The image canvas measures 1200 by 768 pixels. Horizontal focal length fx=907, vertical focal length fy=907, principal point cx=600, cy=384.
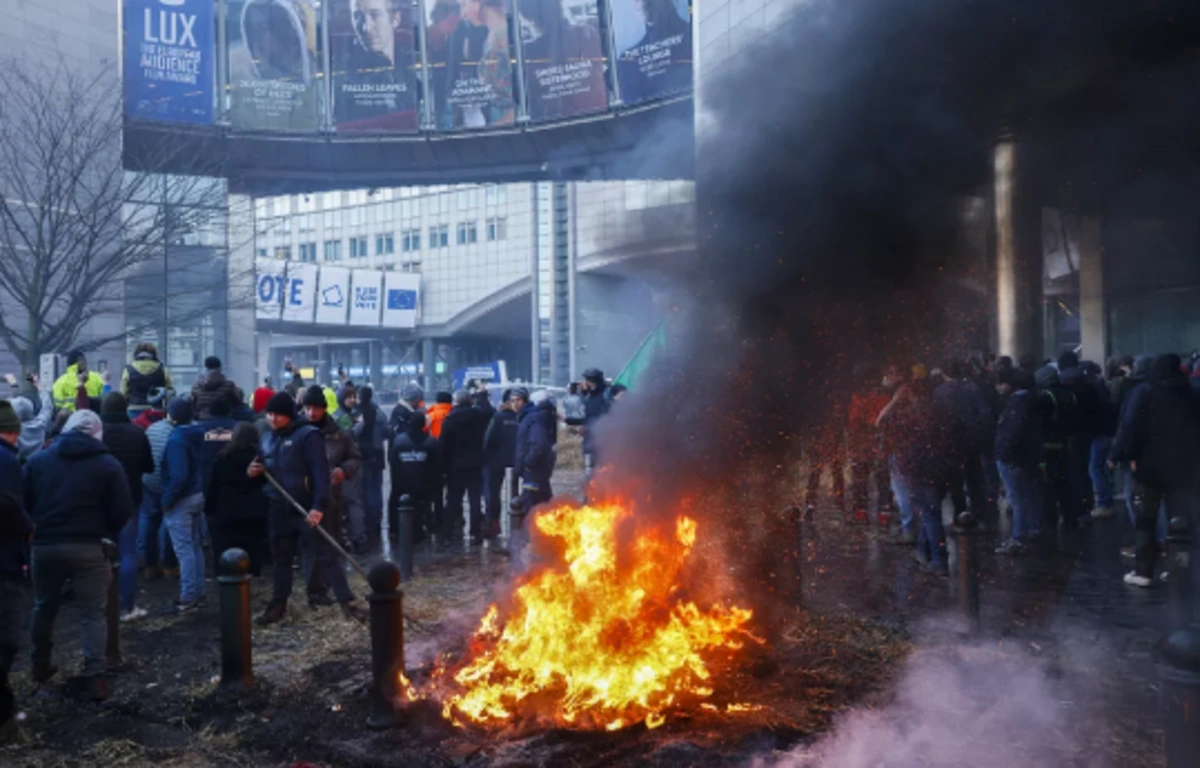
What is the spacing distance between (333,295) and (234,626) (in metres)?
31.7

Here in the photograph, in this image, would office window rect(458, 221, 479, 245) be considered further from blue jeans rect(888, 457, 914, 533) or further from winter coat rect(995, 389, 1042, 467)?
winter coat rect(995, 389, 1042, 467)

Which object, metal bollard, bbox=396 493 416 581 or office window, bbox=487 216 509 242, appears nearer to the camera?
metal bollard, bbox=396 493 416 581

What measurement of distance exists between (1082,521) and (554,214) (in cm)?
2501

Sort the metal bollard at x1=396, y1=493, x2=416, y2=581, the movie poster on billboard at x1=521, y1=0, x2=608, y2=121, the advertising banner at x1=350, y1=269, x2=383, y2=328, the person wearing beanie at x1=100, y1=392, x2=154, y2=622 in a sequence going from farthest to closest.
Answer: the advertising banner at x1=350, y1=269, x2=383, y2=328
the movie poster on billboard at x1=521, y1=0, x2=608, y2=121
the metal bollard at x1=396, y1=493, x2=416, y2=581
the person wearing beanie at x1=100, y1=392, x2=154, y2=622

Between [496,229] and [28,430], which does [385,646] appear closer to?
[28,430]

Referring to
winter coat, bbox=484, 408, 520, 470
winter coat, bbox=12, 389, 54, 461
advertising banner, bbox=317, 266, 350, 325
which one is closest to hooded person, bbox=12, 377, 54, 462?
winter coat, bbox=12, 389, 54, 461

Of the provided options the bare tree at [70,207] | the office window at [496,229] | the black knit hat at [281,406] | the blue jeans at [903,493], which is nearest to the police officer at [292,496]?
the black knit hat at [281,406]

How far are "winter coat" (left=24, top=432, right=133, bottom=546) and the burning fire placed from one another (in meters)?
2.20

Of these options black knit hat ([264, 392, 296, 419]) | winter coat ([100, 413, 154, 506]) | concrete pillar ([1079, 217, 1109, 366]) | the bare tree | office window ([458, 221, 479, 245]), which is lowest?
winter coat ([100, 413, 154, 506])

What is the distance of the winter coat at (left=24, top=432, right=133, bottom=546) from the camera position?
17.2 feet

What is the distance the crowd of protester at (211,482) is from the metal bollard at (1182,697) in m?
5.22

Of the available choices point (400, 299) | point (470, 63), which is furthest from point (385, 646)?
point (400, 299)

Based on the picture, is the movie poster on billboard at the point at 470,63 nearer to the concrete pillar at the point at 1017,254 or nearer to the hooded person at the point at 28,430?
the concrete pillar at the point at 1017,254

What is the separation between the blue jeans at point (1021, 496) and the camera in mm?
8688
